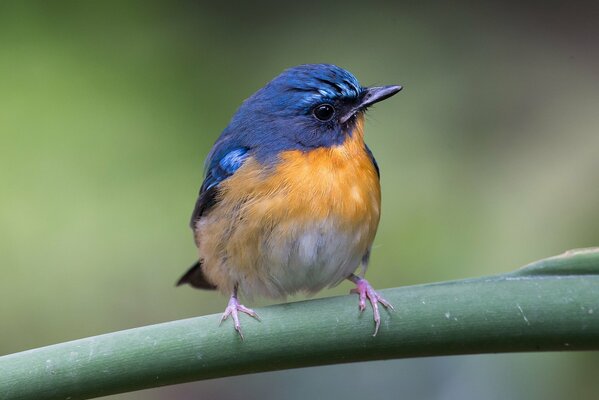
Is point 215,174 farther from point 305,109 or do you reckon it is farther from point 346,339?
point 346,339

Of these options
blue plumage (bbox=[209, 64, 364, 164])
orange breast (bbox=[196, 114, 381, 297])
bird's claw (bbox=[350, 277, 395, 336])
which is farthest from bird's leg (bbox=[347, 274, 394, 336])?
blue plumage (bbox=[209, 64, 364, 164])

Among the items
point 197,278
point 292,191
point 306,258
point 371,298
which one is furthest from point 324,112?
point 371,298

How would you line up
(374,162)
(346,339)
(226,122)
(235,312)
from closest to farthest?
(346,339) < (235,312) < (374,162) < (226,122)

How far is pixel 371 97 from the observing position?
296cm

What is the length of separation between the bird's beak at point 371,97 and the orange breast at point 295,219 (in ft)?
0.19

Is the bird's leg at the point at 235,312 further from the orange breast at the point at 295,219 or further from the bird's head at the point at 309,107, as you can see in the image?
the bird's head at the point at 309,107

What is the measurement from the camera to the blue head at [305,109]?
116 inches

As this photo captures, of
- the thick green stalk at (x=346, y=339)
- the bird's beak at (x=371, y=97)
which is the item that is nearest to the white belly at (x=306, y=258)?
the bird's beak at (x=371, y=97)

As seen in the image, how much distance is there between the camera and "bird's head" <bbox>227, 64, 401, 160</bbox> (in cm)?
295

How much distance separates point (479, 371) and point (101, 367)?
1569 millimetres

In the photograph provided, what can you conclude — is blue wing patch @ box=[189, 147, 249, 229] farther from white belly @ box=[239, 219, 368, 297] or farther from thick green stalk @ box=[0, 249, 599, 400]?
thick green stalk @ box=[0, 249, 599, 400]

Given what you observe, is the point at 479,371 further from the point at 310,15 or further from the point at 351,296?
the point at 310,15

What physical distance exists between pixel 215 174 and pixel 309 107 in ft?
1.23

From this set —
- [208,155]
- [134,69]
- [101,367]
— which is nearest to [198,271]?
[208,155]
